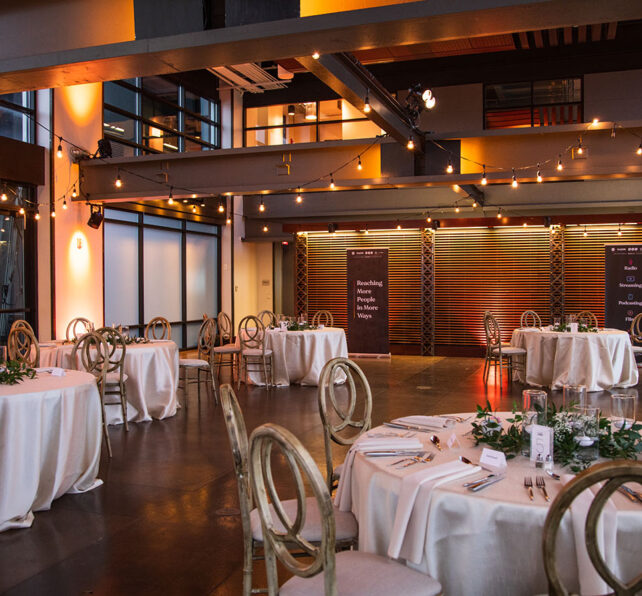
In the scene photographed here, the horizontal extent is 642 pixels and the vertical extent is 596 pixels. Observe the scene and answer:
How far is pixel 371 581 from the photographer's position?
2.02 m

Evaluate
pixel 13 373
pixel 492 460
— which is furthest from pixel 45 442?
pixel 492 460

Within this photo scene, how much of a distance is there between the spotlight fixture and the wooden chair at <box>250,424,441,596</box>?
9.56 m

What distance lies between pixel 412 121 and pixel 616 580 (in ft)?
23.4

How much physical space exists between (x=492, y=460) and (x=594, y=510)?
2.99 ft

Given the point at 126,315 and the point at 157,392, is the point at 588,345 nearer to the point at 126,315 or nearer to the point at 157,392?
the point at 157,392

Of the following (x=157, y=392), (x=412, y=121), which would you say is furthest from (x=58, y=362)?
(x=412, y=121)

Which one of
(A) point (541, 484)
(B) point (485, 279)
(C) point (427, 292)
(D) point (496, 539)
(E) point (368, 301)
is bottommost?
(D) point (496, 539)

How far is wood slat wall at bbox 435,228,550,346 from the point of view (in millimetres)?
13172

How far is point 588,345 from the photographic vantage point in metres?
8.67

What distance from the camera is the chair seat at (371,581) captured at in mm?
1972

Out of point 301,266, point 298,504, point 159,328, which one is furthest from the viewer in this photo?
point 301,266

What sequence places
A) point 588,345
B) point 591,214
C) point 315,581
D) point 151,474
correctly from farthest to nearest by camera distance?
1. point 591,214
2. point 588,345
3. point 151,474
4. point 315,581

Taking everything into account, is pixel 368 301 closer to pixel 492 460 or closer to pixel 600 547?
pixel 492 460

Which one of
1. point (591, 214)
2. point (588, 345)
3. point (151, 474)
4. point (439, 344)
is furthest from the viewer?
point (439, 344)
